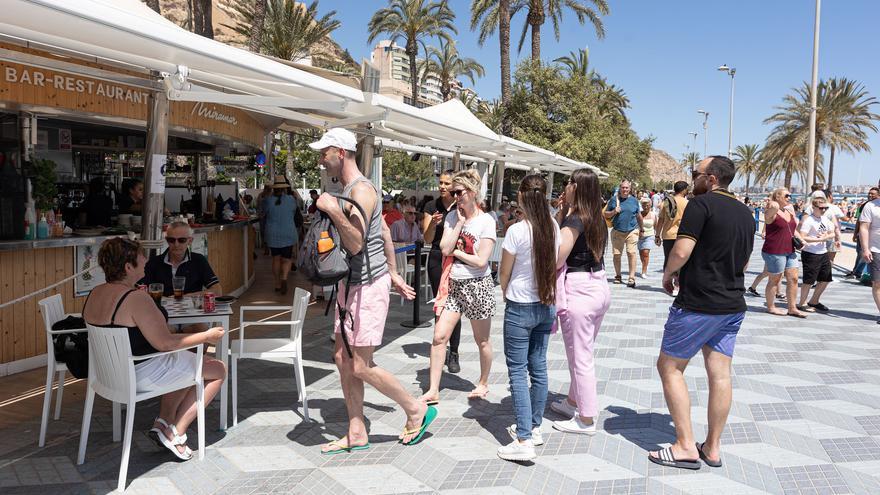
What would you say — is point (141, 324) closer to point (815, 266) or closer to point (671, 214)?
point (671, 214)

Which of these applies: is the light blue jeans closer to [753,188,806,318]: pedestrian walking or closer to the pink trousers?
the pink trousers

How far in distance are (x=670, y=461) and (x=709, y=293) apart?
1043 mm

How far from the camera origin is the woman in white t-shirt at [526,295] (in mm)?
3744

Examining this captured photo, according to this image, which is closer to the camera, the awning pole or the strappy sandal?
the strappy sandal

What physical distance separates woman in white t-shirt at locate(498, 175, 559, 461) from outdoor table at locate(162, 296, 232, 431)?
1.80 meters

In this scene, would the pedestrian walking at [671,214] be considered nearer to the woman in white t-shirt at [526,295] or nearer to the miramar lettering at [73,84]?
the woman in white t-shirt at [526,295]

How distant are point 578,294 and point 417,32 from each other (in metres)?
30.8

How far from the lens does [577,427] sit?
14.1ft

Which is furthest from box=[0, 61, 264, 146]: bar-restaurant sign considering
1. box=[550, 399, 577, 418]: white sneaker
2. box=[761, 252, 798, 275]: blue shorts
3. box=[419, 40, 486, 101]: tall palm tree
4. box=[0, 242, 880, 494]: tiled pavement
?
box=[419, 40, 486, 101]: tall palm tree

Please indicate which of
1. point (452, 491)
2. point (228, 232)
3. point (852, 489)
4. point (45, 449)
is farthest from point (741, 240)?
point (228, 232)

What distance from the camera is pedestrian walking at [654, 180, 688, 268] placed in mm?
8102

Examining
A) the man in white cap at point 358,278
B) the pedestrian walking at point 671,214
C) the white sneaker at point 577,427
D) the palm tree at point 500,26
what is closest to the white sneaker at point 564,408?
the white sneaker at point 577,427

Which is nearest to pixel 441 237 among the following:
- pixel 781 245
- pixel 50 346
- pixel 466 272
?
pixel 466 272

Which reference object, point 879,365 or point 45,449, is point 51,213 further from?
point 879,365
